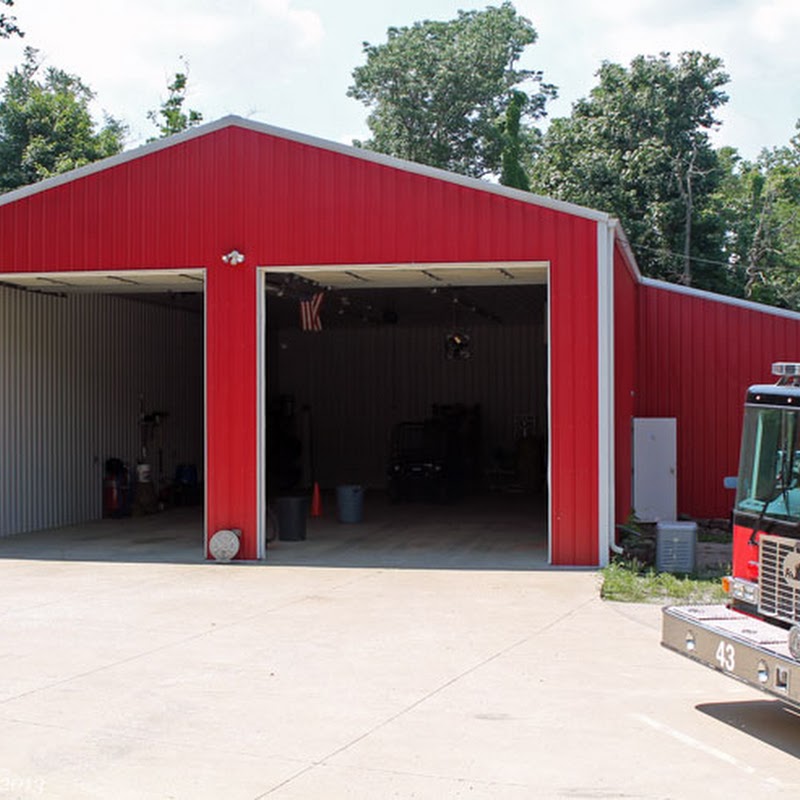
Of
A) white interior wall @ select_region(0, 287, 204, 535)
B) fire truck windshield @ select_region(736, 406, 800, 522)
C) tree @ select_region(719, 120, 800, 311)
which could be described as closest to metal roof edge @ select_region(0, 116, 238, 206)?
white interior wall @ select_region(0, 287, 204, 535)

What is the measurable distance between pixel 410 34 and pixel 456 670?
1736 inches

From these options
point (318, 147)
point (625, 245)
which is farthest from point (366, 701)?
point (625, 245)

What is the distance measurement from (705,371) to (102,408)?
11000mm

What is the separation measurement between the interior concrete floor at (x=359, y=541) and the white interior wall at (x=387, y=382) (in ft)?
23.6

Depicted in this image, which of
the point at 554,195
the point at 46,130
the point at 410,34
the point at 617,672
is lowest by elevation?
the point at 617,672

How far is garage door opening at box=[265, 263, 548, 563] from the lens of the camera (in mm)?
24891

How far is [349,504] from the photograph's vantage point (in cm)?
2017

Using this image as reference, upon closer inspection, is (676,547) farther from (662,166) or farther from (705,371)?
(662,166)

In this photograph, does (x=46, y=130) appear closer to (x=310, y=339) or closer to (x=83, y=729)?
(x=310, y=339)

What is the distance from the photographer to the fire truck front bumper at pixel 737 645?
21.6 ft

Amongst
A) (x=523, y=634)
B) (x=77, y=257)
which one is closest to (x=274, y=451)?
(x=77, y=257)

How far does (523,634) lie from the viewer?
1031 cm

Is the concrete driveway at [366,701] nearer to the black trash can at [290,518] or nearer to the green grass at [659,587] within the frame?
the green grass at [659,587]

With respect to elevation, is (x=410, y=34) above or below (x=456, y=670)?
above
